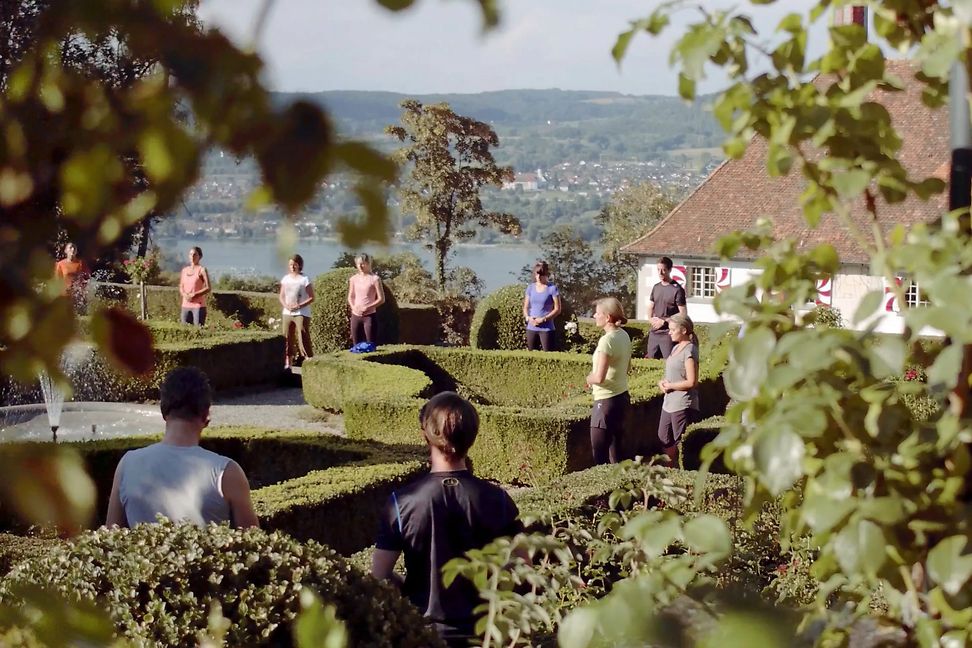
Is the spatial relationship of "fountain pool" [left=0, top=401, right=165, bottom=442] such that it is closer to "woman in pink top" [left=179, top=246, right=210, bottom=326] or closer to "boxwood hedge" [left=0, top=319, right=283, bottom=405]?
"boxwood hedge" [left=0, top=319, right=283, bottom=405]

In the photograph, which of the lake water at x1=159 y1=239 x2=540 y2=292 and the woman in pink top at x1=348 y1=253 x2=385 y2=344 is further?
the woman in pink top at x1=348 y1=253 x2=385 y2=344

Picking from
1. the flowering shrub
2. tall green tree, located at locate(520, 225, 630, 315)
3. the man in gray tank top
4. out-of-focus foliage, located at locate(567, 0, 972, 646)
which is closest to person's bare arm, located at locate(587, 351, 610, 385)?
the man in gray tank top

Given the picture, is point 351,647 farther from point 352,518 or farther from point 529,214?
point 529,214

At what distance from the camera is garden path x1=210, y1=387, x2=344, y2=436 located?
41.5 ft

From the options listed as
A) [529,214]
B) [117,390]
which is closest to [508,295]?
[117,390]

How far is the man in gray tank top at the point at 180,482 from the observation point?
13.0 feet

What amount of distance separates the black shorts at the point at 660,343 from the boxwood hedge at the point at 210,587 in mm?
9180

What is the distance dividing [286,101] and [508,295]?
16.3 m

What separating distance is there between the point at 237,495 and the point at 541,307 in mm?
9810

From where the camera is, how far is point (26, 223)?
38.7 inches

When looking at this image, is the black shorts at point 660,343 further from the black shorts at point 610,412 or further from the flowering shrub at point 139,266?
the flowering shrub at point 139,266

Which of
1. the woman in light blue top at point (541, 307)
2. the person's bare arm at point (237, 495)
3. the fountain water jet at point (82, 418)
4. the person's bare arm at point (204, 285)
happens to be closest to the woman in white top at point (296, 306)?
the person's bare arm at point (204, 285)

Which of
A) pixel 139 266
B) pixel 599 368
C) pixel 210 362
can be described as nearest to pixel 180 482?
pixel 599 368

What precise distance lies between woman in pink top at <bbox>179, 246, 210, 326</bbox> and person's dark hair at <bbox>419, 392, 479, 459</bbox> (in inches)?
432
